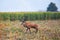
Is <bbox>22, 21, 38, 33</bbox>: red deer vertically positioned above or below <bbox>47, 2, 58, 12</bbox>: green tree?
below

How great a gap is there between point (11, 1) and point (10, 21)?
24 centimetres

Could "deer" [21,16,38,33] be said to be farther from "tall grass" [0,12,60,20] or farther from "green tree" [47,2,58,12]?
"green tree" [47,2,58,12]

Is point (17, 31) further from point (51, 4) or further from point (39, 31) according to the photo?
point (51, 4)

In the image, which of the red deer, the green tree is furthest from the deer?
the green tree

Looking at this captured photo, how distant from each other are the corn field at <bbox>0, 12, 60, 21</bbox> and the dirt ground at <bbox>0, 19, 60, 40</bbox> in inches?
1.9

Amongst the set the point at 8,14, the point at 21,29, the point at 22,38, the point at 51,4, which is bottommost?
the point at 22,38

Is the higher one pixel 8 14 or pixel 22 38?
pixel 8 14

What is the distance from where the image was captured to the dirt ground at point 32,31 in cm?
156

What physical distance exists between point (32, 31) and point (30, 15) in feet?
0.66

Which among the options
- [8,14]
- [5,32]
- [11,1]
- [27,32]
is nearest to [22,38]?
[27,32]

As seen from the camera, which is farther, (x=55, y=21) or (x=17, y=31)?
(x=55, y=21)

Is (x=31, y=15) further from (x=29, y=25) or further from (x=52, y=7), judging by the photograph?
(x=52, y=7)

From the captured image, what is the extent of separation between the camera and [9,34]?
5.11 feet

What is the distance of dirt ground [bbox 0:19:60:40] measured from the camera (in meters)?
1.56
